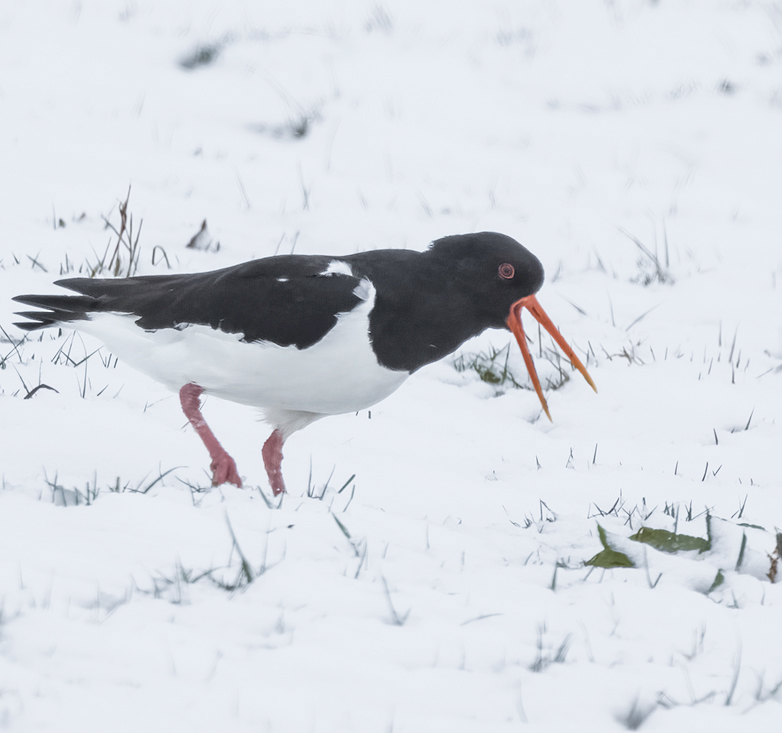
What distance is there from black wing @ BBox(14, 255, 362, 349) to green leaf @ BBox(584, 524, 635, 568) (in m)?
1.39

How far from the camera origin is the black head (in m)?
4.09

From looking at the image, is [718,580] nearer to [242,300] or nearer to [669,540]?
[669,540]

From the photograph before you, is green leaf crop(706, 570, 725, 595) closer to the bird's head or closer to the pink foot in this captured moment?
the bird's head

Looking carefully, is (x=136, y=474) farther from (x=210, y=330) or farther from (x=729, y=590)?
(x=729, y=590)

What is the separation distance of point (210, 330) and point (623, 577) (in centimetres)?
203

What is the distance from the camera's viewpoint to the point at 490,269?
13.4 feet

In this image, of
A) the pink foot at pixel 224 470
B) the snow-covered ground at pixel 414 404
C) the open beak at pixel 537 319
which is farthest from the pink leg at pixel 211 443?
the open beak at pixel 537 319

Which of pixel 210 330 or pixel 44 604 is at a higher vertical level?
pixel 210 330

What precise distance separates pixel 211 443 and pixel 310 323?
0.69 meters

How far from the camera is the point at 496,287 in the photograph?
4117 mm

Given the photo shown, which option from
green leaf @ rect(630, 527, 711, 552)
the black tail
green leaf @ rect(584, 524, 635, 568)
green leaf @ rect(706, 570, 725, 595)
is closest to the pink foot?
the black tail

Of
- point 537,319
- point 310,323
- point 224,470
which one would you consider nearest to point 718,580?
point 537,319

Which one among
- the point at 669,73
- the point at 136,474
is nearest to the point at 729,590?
the point at 136,474

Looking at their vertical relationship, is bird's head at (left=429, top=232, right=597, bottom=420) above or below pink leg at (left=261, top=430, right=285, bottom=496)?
above
